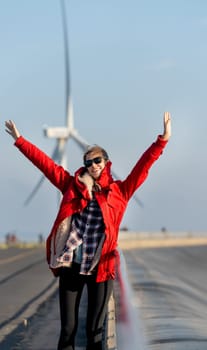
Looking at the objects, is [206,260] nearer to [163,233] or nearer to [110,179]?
[110,179]

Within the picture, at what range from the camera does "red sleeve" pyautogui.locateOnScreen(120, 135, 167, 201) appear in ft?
24.3

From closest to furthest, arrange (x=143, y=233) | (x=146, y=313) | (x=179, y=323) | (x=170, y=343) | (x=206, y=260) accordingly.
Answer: (x=170, y=343) < (x=179, y=323) < (x=146, y=313) < (x=206, y=260) < (x=143, y=233)

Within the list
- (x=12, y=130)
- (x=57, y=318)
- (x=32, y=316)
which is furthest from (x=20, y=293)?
(x=12, y=130)

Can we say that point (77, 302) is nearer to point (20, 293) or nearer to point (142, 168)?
point (142, 168)


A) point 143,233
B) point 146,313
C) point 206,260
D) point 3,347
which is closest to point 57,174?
point 3,347

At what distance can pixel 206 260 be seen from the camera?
50875 mm

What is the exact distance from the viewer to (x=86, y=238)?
24.0 ft

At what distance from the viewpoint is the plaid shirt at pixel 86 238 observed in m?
7.30

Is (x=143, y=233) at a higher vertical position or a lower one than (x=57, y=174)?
higher

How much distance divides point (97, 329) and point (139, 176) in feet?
4.10

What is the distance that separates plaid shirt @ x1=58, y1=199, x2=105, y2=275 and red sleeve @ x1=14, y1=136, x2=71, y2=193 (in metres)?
0.33

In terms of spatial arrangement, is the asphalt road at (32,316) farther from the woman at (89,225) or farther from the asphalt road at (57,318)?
the woman at (89,225)

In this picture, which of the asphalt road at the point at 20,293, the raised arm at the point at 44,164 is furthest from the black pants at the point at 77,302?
the asphalt road at the point at 20,293

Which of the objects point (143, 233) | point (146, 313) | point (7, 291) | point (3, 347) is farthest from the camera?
point (143, 233)
